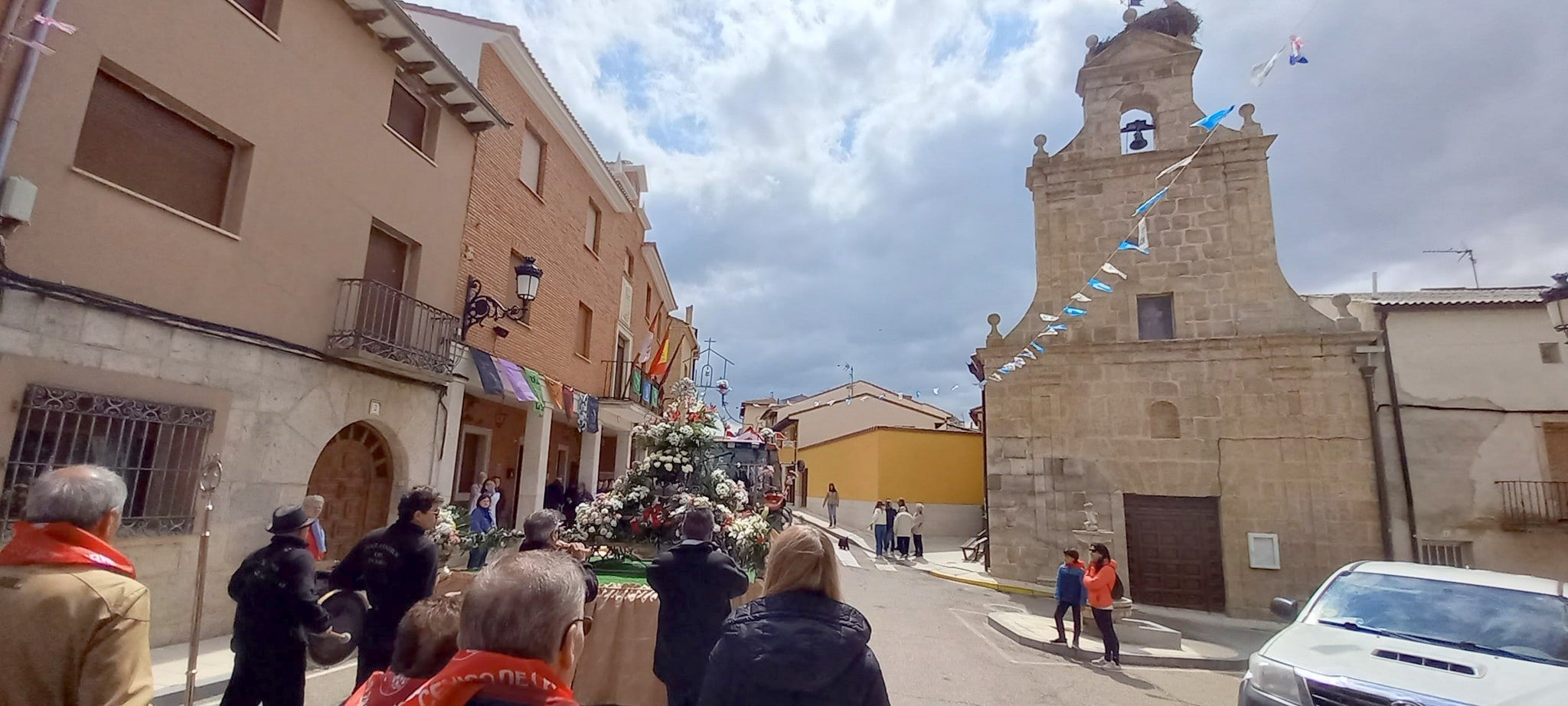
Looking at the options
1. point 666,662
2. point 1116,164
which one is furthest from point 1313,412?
point 666,662

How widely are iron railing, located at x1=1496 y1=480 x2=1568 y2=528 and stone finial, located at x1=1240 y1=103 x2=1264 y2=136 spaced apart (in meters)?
7.83

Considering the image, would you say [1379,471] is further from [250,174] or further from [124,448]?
[124,448]

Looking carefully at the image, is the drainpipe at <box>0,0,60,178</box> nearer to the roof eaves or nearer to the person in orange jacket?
the roof eaves

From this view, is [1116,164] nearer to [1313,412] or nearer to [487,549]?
[1313,412]

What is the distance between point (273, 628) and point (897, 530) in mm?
16107

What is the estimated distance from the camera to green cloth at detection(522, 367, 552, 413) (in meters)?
12.1

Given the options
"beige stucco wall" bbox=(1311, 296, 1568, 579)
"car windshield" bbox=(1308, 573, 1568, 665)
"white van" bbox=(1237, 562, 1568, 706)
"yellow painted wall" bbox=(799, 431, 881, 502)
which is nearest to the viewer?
"white van" bbox=(1237, 562, 1568, 706)

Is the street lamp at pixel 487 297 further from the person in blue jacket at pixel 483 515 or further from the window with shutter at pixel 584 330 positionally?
the window with shutter at pixel 584 330

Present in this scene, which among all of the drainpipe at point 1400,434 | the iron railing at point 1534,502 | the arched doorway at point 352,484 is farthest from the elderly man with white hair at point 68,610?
the iron railing at point 1534,502

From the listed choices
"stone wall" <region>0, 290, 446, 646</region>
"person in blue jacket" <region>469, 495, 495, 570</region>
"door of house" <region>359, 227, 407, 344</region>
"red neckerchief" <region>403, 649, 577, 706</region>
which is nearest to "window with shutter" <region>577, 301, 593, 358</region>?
"person in blue jacket" <region>469, 495, 495, 570</region>

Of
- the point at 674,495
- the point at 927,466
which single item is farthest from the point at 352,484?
the point at 927,466

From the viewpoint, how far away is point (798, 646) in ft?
6.91

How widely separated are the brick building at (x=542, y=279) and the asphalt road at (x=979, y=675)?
21.8 ft

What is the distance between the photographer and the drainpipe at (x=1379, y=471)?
1282 centimetres
